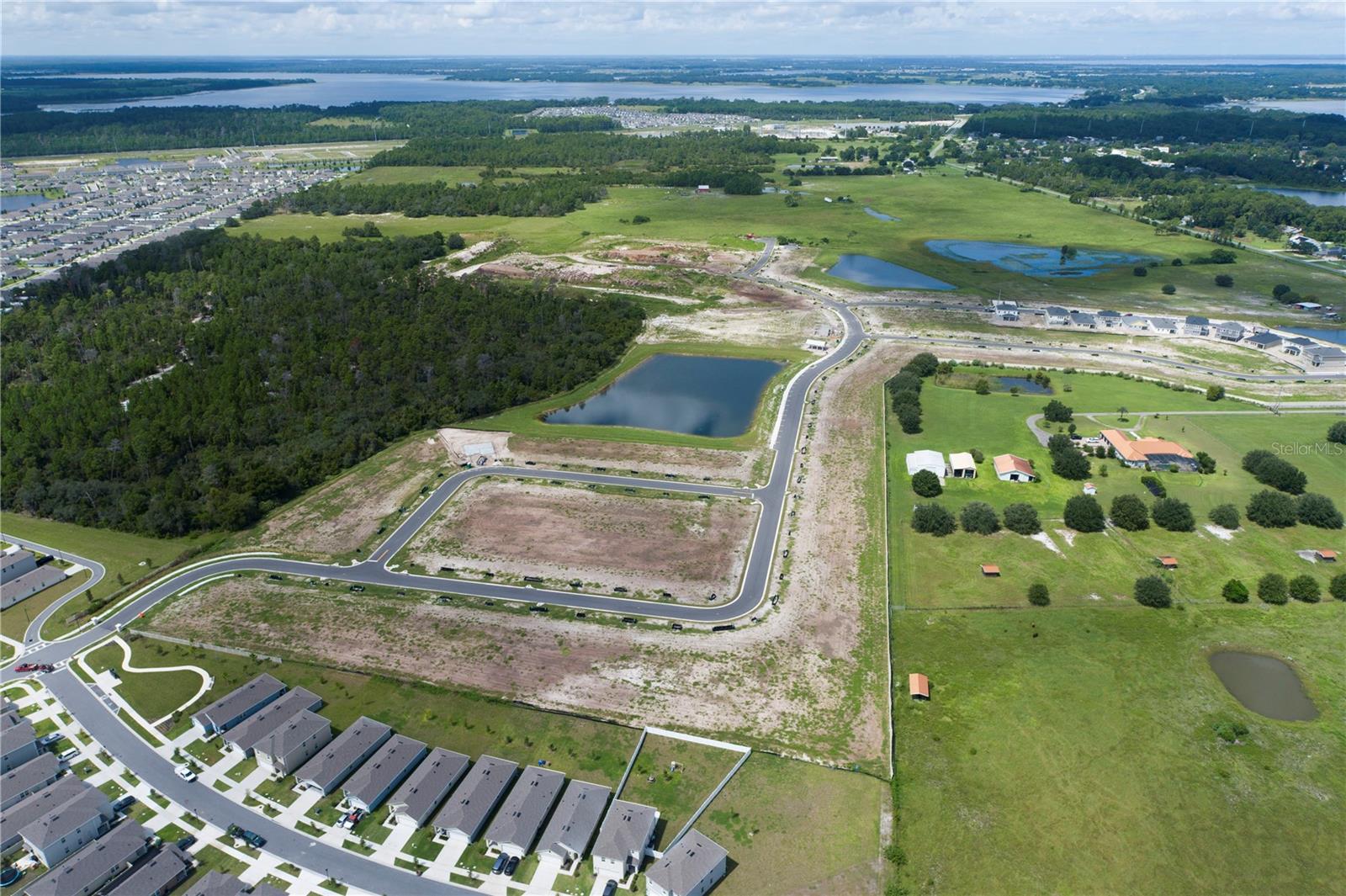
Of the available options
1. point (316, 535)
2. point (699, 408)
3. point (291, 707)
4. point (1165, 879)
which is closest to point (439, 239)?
point (699, 408)

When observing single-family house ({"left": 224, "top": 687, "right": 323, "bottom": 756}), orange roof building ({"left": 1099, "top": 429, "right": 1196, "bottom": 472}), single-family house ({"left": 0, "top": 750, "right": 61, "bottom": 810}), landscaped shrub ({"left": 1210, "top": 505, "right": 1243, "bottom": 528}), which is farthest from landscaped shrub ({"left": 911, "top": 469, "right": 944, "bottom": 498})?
single-family house ({"left": 0, "top": 750, "right": 61, "bottom": 810})

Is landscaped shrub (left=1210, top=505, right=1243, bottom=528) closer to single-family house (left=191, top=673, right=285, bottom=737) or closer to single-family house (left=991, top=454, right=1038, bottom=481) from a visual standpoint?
single-family house (left=991, top=454, right=1038, bottom=481)

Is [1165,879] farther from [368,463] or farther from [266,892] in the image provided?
[368,463]

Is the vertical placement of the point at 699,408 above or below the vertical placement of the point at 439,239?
below

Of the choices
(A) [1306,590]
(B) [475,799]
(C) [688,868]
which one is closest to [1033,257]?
(A) [1306,590]

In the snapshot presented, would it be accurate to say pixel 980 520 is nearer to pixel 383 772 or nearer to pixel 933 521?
pixel 933 521

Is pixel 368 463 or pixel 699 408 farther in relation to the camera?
pixel 699 408
